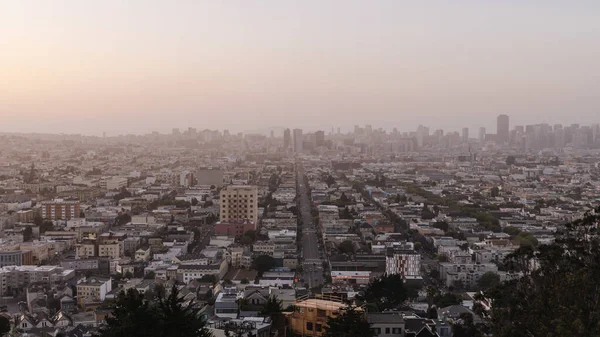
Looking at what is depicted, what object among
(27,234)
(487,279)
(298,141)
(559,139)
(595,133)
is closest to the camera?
(487,279)

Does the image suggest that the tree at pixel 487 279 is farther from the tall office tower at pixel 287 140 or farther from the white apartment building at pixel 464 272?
the tall office tower at pixel 287 140

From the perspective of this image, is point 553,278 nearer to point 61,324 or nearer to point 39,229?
point 61,324

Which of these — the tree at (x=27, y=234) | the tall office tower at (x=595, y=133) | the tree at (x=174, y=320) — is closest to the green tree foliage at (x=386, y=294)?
the tree at (x=174, y=320)

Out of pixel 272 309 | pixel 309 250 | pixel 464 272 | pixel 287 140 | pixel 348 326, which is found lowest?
pixel 309 250

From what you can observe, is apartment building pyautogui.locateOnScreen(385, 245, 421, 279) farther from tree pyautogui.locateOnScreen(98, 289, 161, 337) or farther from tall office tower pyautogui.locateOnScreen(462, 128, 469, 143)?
tall office tower pyautogui.locateOnScreen(462, 128, 469, 143)

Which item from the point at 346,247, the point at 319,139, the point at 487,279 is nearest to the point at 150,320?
the point at 487,279

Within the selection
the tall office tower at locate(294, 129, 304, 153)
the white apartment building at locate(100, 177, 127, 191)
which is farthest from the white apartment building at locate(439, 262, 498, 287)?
the tall office tower at locate(294, 129, 304, 153)

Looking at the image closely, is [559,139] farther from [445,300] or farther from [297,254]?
[445,300]
